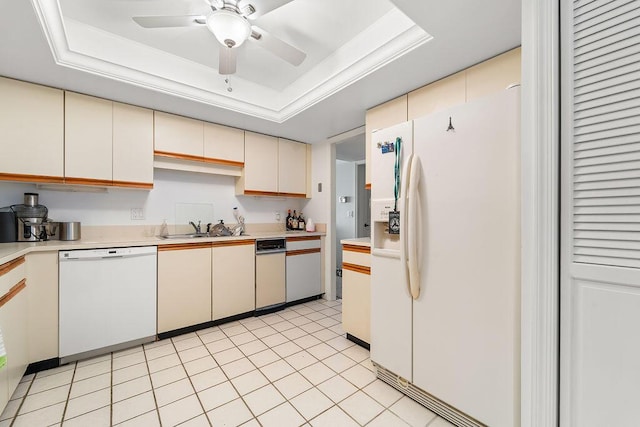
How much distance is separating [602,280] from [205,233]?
323cm

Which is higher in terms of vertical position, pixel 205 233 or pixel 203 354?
pixel 205 233

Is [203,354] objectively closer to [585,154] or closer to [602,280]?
[602,280]

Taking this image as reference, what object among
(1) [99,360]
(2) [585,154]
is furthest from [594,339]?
(1) [99,360]

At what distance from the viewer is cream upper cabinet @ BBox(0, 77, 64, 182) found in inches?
76.4

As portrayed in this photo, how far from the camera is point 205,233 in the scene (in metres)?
3.08

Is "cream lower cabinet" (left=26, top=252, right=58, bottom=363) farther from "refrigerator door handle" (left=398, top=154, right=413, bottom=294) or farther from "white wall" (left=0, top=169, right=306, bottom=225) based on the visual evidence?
"refrigerator door handle" (left=398, top=154, right=413, bottom=294)

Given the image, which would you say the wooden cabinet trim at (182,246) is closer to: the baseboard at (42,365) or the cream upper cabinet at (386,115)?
the baseboard at (42,365)

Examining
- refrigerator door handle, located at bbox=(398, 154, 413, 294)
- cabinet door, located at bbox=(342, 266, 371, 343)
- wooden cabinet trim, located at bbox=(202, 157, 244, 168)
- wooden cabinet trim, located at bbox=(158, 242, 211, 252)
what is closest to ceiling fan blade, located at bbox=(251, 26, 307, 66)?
refrigerator door handle, located at bbox=(398, 154, 413, 294)

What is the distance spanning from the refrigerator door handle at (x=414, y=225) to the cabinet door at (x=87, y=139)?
2646 millimetres

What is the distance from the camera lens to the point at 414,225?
148cm

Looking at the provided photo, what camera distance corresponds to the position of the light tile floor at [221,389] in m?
1.45

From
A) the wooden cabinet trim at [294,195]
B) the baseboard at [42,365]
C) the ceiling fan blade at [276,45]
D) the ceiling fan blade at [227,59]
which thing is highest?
the ceiling fan blade at [276,45]

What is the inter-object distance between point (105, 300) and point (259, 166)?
2.07 metres

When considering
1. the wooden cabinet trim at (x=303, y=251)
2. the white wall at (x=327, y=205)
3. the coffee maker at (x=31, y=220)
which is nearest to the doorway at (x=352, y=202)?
the white wall at (x=327, y=205)
